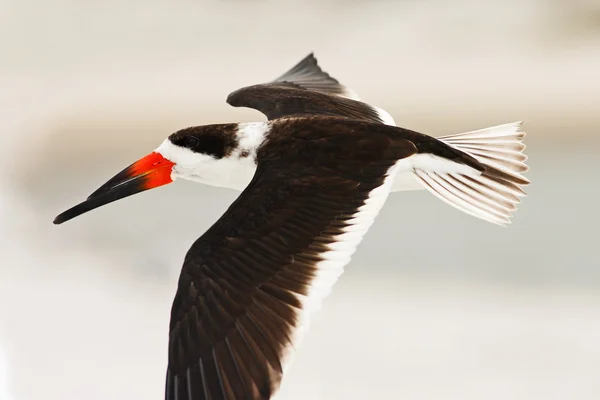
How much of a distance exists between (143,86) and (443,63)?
0.82 metres

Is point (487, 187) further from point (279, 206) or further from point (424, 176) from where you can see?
point (279, 206)

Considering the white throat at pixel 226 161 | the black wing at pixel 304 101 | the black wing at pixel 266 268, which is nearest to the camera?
the black wing at pixel 266 268

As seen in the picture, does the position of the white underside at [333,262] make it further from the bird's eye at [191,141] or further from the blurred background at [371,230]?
the blurred background at [371,230]

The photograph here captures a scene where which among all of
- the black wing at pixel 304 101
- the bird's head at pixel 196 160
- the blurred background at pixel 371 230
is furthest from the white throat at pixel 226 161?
the blurred background at pixel 371 230

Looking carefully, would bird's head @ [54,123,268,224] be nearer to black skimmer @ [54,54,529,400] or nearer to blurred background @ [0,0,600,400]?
black skimmer @ [54,54,529,400]

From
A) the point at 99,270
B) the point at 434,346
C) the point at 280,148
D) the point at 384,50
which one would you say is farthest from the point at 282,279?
the point at 384,50

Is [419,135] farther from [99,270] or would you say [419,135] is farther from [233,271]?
[99,270]

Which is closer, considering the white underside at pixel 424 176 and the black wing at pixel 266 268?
the black wing at pixel 266 268

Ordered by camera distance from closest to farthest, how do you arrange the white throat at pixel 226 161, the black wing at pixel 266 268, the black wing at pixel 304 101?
1. the black wing at pixel 266 268
2. the white throat at pixel 226 161
3. the black wing at pixel 304 101

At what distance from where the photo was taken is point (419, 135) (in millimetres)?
1097

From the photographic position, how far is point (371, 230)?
1642 mm

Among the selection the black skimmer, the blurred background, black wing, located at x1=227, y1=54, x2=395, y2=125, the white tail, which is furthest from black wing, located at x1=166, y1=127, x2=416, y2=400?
the blurred background

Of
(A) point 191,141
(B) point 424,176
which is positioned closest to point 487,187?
Result: (B) point 424,176

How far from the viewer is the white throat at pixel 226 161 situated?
1.10 meters
